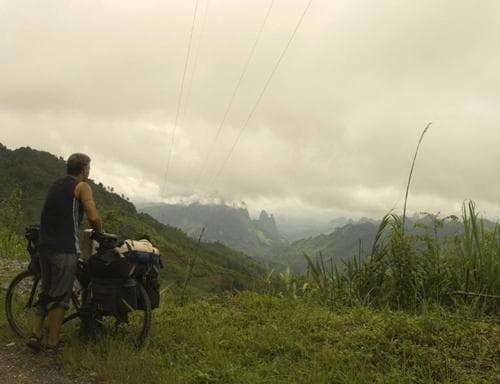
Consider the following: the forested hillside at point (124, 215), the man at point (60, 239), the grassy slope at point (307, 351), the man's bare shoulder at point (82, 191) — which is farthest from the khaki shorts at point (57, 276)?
the forested hillside at point (124, 215)

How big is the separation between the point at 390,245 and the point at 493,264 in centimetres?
173

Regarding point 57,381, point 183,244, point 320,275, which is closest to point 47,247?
point 57,381

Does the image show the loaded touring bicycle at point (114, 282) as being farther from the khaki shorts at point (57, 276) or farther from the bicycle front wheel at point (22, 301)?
the khaki shorts at point (57, 276)

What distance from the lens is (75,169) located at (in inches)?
269

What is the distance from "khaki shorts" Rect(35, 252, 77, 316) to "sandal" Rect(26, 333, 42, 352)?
35cm

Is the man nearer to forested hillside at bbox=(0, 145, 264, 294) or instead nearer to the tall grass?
the tall grass

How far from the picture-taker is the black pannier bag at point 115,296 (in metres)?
6.77

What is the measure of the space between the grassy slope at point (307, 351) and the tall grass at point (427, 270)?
0.66 metres

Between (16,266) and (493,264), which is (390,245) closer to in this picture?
(493,264)

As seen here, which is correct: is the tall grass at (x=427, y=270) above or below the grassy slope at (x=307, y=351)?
above

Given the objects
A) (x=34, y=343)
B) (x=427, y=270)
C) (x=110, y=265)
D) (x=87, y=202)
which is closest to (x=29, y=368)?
(x=34, y=343)

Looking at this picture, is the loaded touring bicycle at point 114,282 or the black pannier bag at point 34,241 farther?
the black pannier bag at point 34,241

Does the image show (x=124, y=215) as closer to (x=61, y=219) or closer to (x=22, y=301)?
(x=22, y=301)

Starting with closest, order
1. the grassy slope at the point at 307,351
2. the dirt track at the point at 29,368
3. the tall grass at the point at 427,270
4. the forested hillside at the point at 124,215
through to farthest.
Result: the grassy slope at the point at 307,351, the dirt track at the point at 29,368, the tall grass at the point at 427,270, the forested hillside at the point at 124,215
